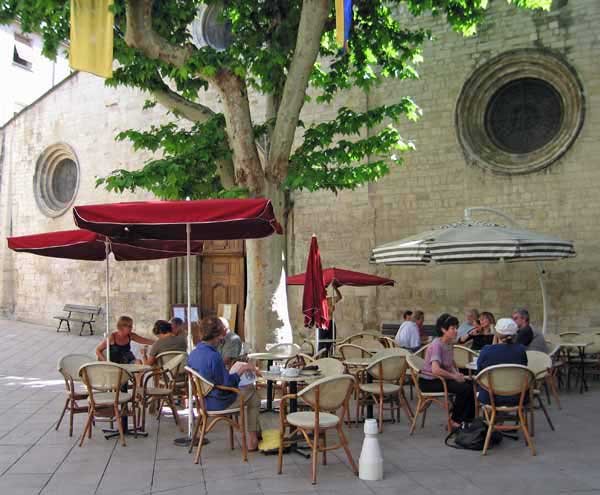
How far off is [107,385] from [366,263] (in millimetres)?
8314

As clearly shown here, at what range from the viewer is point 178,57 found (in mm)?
8633

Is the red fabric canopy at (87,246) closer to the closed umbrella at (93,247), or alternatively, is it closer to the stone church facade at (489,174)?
A: the closed umbrella at (93,247)

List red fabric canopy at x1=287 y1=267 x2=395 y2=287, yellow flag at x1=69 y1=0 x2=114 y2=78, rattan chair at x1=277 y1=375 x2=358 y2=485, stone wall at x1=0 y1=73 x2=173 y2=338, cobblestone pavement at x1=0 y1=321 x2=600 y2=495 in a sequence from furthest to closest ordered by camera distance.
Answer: stone wall at x1=0 y1=73 x2=173 y2=338 < red fabric canopy at x1=287 y1=267 x2=395 y2=287 < yellow flag at x1=69 y1=0 x2=114 y2=78 < rattan chair at x1=277 y1=375 x2=358 y2=485 < cobblestone pavement at x1=0 y1=321 x2=600 y2=495

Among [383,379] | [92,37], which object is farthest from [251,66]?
[383,379]

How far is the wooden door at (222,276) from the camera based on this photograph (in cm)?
1677

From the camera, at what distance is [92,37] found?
8.29 m

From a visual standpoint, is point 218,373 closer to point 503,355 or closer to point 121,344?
point 121,344

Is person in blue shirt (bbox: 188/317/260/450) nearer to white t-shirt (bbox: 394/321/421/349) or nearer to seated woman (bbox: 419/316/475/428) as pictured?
seated woman (bbox: 419/316/475/428)

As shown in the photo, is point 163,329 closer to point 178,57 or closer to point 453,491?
point 178,57

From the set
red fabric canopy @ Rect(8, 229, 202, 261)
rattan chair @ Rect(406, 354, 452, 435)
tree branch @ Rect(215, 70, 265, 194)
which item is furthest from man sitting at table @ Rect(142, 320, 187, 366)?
rattan chair @ Rect(406, 354, 452, 435)

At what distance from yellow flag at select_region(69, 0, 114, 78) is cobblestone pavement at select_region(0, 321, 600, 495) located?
4.56m

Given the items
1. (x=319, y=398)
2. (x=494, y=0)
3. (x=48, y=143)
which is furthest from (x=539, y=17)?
(x=48, y=143)

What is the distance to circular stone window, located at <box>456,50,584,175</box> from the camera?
11.9 m

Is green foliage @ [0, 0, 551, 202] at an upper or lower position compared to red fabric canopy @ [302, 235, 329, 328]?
upper
